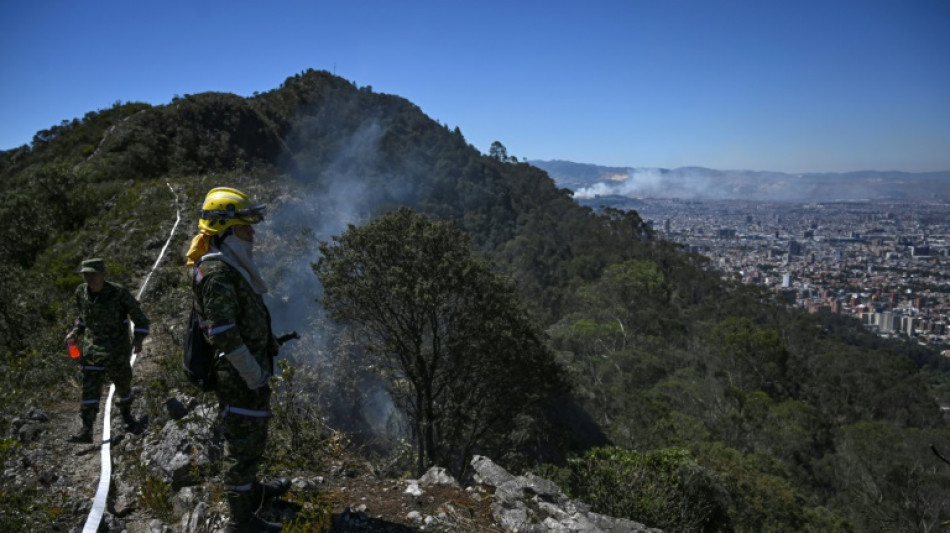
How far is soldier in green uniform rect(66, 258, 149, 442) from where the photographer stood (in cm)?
470

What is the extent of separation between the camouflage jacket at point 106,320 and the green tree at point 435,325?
15.9ft

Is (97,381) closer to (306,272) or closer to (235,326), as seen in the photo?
(235,326)

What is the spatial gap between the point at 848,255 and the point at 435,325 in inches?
3032

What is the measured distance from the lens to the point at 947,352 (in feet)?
139

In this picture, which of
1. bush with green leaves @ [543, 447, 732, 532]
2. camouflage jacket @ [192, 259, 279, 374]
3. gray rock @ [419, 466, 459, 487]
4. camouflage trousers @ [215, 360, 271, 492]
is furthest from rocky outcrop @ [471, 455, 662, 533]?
camouflage jacket @ [192, 259, 279, 374]

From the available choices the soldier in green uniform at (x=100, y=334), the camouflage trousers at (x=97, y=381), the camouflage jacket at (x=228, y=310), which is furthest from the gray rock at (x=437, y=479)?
the camouflage trousers at (x=97, y=381)

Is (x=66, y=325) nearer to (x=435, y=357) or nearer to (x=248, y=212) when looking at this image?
(x=435, y=357)

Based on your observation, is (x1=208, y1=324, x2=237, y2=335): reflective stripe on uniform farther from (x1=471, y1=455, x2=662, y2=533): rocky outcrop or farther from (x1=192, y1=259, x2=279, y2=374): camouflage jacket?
(x1=471, y1=455, x2=662, y2=533): rocky outcrop

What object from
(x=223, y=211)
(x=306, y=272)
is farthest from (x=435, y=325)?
(x=223, y=211)

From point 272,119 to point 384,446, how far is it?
39278 millimetres

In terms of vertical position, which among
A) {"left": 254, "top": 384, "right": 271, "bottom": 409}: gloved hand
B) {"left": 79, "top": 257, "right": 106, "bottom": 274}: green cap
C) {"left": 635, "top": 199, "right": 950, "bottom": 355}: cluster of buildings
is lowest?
{"left": 635, "top": 199, "right": 950, "bottom": 355}: cluster of buildings

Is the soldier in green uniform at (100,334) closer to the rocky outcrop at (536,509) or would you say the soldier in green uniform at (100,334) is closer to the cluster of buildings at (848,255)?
the rocky outcrop at (536,509)

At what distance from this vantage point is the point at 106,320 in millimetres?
4734

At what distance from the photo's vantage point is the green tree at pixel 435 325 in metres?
9.71
